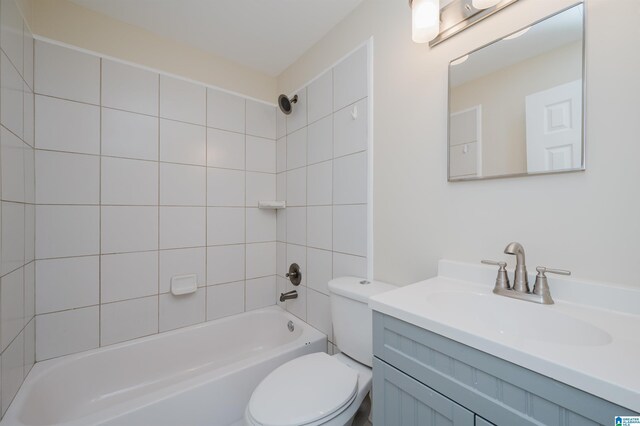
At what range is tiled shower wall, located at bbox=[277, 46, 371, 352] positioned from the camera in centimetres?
144

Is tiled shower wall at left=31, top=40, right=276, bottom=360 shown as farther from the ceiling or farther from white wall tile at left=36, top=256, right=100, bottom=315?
the ceiling

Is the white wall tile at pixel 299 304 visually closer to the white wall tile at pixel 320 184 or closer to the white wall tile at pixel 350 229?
the white wall tile at pixel 350 229

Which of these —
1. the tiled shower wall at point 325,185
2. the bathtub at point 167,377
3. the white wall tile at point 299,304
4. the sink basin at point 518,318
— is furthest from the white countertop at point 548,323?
the white wall tile at point 299,304

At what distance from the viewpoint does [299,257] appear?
189 cm

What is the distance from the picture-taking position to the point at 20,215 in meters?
1.14

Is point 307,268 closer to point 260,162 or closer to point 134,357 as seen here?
point 260,162

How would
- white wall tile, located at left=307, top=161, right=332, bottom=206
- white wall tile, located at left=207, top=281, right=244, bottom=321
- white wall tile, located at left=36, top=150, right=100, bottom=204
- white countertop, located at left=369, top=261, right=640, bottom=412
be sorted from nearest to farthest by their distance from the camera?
white countertop, located at left=369, top=261, right=640, bottom=412 < white wall tile, located at left=36, top=150, right=100, bottom=204 < white wall tile, located at left=307, top=161, right=332, bottom=206 < white wall tile, located at left=207, top=281, right=244, bottom=321

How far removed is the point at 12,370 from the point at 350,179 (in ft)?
5.63

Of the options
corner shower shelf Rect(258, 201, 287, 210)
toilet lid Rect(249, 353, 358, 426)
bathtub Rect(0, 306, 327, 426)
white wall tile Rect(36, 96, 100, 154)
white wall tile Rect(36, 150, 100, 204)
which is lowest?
bathtub Rect(0, 306, 327, 426)

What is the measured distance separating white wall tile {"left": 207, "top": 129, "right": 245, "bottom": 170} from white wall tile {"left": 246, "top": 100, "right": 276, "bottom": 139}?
0.44ft

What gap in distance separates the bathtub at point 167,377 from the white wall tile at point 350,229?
60 cm

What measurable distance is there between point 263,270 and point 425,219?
1.39 m

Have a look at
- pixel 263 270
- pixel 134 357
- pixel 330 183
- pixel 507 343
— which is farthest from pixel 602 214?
pixel 134 357

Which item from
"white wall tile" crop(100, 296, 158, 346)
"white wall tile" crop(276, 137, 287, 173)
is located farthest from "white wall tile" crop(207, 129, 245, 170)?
"white wall tile" crop(100, 296, 158, 346)
